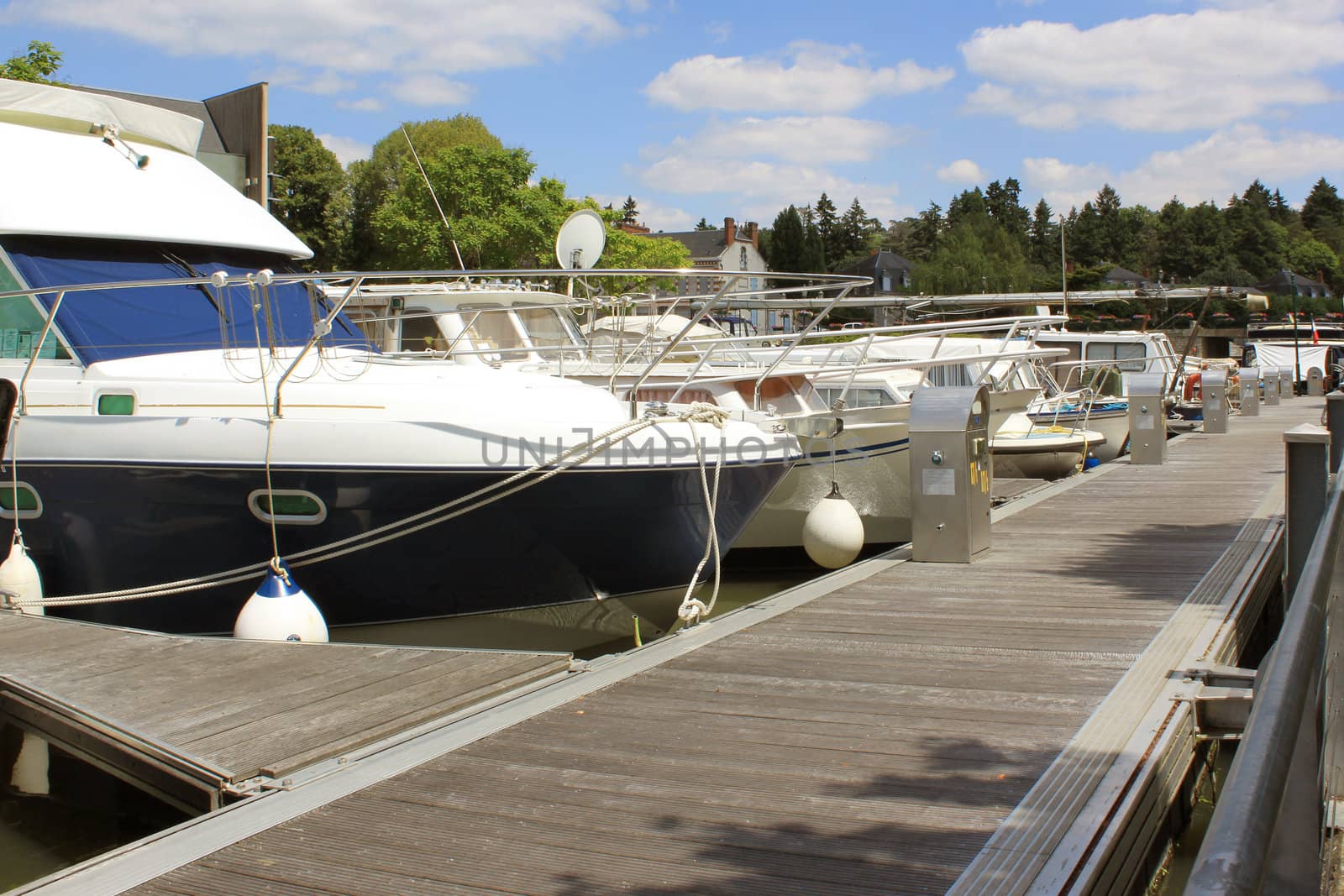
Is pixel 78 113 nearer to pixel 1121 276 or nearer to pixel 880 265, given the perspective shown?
pixel 1121 276

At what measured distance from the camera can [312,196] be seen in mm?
51875

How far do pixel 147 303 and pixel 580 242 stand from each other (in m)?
4.38

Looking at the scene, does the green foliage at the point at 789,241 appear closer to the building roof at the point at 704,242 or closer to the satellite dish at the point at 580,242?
the building roof at the point at 704,242

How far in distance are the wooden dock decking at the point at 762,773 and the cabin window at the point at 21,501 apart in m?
4.41

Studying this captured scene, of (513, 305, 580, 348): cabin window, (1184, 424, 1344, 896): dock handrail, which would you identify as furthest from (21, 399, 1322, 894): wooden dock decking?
(513, 305, 580, 348): cabin window

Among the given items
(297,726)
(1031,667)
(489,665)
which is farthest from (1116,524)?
(297,726)

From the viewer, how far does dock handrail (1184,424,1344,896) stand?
1.16 metres

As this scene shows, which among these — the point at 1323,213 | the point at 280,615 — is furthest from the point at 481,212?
the point at 1323,213

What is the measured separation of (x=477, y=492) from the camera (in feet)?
22.7

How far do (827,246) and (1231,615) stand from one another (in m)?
112

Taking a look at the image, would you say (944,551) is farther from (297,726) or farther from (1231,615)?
(297,726)

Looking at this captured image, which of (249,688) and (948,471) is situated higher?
(948,471)

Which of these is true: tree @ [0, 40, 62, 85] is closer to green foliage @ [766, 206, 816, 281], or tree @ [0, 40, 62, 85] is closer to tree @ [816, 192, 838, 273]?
green foliage @ [766, 206, 816, 281]

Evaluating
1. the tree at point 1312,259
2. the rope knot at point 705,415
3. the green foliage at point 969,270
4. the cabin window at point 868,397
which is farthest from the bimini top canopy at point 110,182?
the tree at point 1312,259
